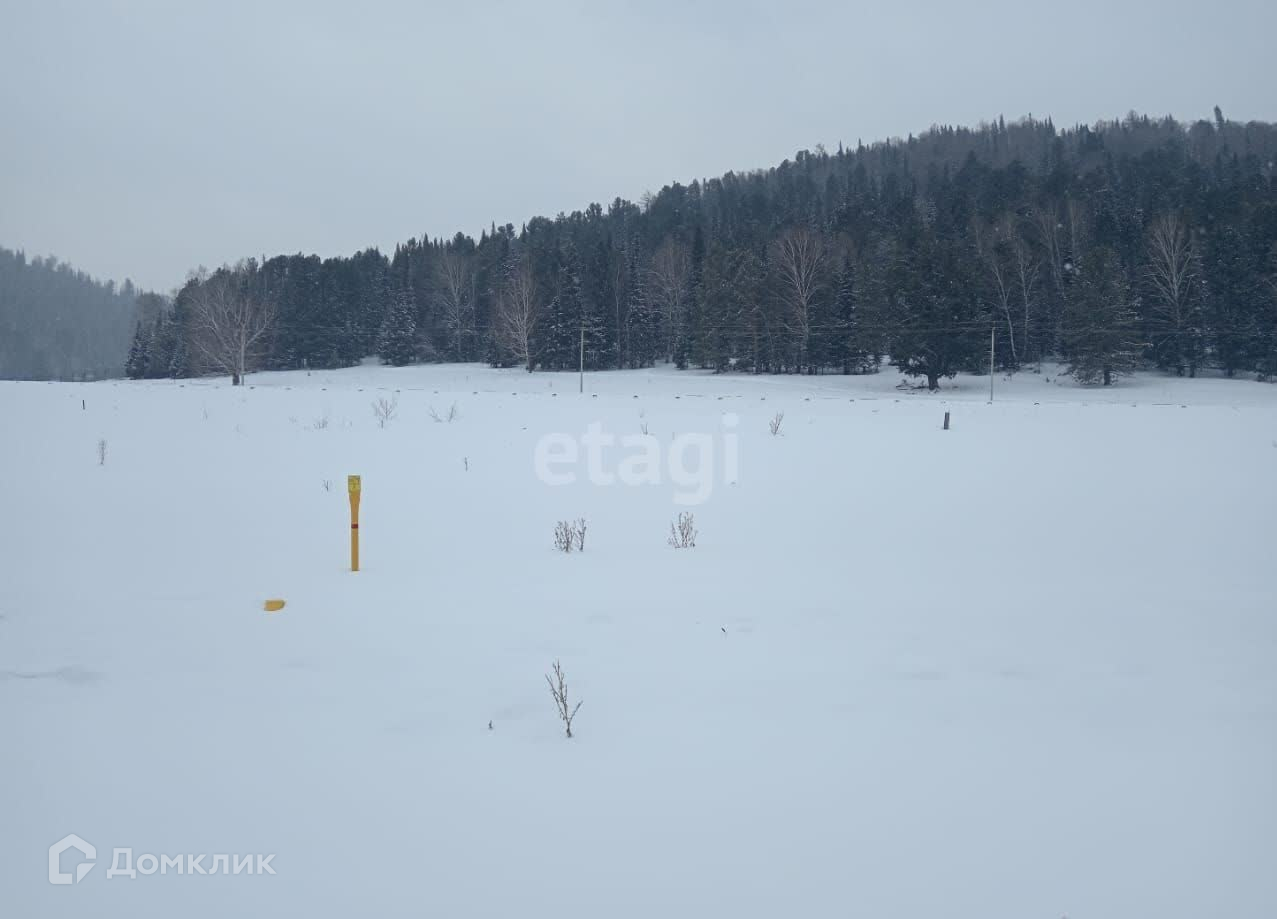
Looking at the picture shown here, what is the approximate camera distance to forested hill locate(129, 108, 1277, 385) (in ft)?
150

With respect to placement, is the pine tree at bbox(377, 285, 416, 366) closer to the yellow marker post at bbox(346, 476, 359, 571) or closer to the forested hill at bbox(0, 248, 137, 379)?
the forested hill at bbox(0, 248, 137, 379)

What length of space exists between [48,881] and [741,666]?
333 cm

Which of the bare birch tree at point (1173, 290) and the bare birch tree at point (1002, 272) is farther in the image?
the bare birch tree at point (1002, 272)

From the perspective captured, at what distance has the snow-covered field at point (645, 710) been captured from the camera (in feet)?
8.81

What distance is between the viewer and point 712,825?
2.95m

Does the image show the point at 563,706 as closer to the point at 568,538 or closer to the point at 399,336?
the point at 568,538

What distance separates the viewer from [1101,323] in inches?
1751

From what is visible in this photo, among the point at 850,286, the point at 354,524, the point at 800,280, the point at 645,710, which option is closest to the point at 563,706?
the point at 645,710

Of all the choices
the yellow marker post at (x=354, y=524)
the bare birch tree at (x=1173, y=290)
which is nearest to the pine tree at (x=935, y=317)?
the bare birch tree at (x=1173, y=290)

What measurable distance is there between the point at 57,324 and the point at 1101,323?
15146 cm

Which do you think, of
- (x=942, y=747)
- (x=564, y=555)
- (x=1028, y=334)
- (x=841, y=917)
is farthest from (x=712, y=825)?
(x=1028, y=334)

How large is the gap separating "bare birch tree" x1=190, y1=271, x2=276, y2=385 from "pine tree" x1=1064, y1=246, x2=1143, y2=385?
52706mm

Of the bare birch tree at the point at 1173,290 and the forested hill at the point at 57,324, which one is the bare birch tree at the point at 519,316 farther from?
the forested hill at the point at 57,324

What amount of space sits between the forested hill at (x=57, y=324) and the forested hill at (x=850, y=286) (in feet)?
110
